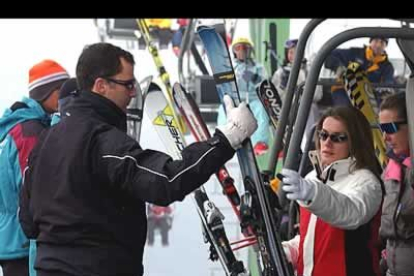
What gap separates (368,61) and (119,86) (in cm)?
505

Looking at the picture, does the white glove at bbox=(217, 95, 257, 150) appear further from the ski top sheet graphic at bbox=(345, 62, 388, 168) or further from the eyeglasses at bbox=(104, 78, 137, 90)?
the ski top sheet graphic at bbox=(345, 62, 388, 168)

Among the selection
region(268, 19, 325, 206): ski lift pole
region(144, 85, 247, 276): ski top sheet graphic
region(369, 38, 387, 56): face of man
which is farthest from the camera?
region(369, 38, 387, 56): face of man

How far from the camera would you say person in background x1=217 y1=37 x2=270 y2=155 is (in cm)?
686

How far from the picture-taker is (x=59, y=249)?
8.35 ft

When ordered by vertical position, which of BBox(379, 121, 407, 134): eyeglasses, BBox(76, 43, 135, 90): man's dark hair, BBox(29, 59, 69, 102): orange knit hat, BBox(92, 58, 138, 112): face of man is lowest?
BBox(379, 121, 407, 134): eyeglasses

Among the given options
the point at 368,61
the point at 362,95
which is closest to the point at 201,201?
Result: the point at 362,95

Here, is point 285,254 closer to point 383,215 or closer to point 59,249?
point 383,215

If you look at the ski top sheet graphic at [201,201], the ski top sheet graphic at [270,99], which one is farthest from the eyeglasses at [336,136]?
the ski top sheet graphic at [270,99]

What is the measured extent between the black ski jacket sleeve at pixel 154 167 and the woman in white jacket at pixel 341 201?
30 centimetres

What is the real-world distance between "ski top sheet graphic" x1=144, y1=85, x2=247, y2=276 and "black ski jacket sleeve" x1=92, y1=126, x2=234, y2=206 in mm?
1010

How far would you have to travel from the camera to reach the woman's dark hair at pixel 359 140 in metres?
2.84

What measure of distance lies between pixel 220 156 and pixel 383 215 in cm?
105

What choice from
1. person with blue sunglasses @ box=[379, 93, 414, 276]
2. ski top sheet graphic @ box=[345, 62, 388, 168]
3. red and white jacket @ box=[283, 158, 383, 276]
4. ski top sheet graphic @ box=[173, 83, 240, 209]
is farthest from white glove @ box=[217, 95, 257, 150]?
ski top sheet graphic @ box=[345, 62, 388, 168]
